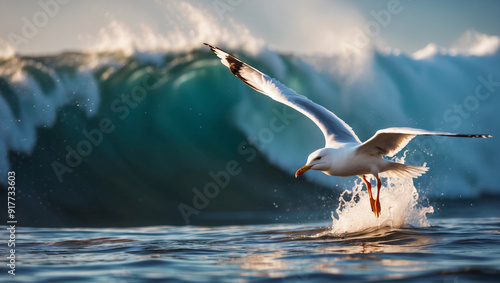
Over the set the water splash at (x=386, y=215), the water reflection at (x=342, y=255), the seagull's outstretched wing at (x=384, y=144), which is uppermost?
the seagull's outstretched wing at (x=384, y=144)

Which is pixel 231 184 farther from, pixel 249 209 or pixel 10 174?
pixel 10 174

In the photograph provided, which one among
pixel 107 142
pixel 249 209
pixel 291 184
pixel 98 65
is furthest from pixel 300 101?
pixel 98 65

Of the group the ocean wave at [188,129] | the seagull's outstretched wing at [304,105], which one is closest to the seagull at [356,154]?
the seagull's outstretched wing at [304,105]

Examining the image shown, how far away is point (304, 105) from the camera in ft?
21.8

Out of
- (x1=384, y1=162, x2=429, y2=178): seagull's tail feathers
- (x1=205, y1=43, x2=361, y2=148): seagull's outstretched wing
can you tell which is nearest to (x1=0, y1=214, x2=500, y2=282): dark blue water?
(x1=384, y1=162, x2=429, y2=178): seagull's tail feathers

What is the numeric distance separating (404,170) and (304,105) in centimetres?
145

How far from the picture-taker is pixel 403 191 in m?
6.25

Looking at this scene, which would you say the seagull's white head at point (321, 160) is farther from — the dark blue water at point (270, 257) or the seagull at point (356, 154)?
the dark blue water at point (270, 257)

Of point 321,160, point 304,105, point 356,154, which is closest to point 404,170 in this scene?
point 356,154

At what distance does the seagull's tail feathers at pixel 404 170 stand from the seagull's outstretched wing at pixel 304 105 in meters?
0.45

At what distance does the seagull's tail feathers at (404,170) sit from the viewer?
5.69m

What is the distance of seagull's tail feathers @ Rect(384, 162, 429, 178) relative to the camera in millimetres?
5691

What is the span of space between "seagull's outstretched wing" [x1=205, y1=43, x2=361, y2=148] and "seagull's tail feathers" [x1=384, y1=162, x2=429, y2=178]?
45 centimetres

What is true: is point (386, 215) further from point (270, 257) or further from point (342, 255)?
point (270, 257)
